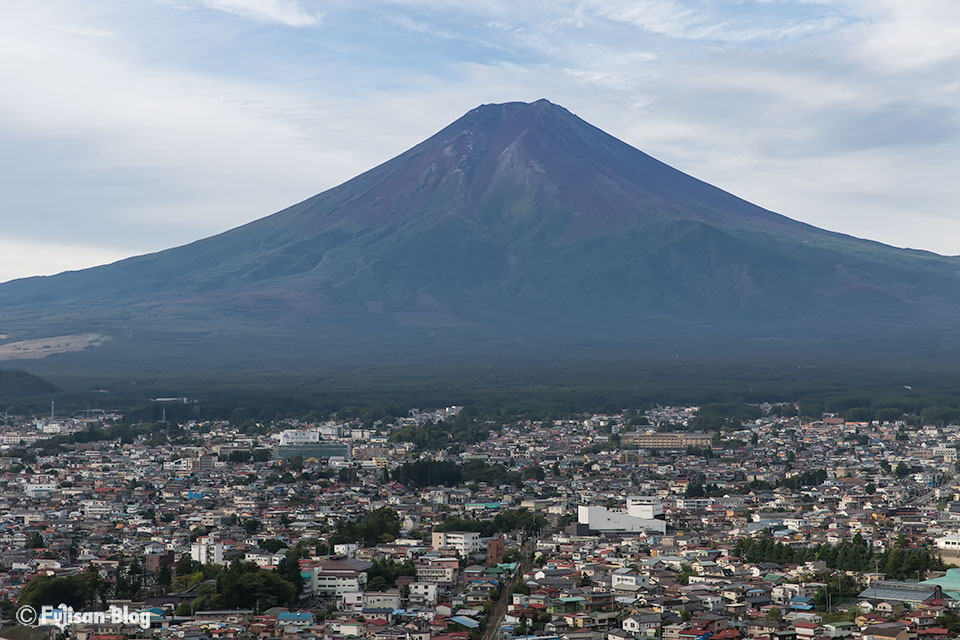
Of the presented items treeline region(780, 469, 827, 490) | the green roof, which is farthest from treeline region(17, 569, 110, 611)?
treeline region(780, 469, 827, 490)

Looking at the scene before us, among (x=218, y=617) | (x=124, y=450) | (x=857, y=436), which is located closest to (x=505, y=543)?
(x=218, y=617)

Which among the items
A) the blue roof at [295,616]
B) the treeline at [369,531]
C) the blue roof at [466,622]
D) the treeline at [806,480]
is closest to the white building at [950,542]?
the blue roof at [466,622]

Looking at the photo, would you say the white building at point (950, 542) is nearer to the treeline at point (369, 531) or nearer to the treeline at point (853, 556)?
the treeline at point (853, 556)

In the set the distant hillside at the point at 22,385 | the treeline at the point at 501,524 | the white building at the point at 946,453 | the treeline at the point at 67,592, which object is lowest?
the treeline at the point at 67,592

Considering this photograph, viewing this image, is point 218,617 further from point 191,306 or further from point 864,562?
point 191,306

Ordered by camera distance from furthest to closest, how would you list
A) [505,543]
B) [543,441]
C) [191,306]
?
1. [191,306]
2. [543,441]
3. [505,543]
